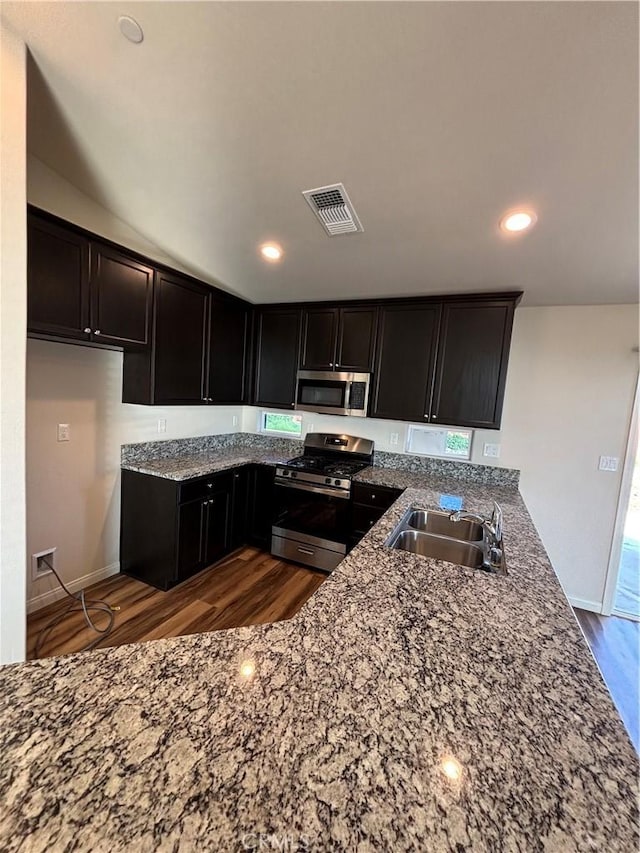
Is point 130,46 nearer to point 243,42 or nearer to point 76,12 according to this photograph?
point 76,12

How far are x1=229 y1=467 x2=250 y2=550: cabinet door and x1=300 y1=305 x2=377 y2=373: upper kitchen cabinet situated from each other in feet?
3.84

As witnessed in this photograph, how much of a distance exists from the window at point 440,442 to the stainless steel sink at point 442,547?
1.35 metres

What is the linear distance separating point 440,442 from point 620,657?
187cm

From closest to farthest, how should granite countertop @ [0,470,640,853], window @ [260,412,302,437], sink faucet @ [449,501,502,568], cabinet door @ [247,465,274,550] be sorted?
granite countertop @ [0,470,640,853], sink faucet @ [449,501,502,568], cabinet door @ [247,465,274,550], window @ [260,412,302,437]

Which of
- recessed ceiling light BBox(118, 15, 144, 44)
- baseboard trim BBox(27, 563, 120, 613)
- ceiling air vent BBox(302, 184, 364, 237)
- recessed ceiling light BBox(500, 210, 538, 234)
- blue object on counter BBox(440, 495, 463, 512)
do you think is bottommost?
baseboard trim BBox(27, 563, 120, 613)

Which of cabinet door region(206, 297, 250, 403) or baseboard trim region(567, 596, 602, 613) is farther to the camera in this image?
cabinet door region(206, 297, 250, 403)

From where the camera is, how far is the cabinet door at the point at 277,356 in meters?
3.35

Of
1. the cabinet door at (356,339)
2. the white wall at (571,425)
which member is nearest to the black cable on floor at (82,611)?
the cabinet door at (356,339)

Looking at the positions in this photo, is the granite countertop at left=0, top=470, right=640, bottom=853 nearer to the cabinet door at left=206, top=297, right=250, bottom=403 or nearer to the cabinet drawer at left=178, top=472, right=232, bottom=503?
the cabinet drawer at left=178, top=472, right=232, bottom=503

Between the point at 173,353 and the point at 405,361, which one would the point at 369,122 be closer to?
the point at 405,361

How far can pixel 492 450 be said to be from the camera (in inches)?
116

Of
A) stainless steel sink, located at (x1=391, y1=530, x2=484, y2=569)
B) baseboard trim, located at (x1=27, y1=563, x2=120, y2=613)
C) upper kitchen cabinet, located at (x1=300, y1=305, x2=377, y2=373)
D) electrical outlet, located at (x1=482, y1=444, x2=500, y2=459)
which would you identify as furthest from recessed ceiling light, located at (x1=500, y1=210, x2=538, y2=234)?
baseboard trim, located at (x1=27, y1=563, x2=120, y2=613)

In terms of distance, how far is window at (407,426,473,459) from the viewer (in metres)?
3.01

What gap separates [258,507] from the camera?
3283 mm
